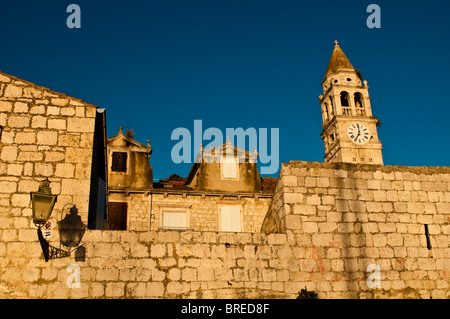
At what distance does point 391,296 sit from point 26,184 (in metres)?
6.47

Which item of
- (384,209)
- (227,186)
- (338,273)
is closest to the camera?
(338,273)

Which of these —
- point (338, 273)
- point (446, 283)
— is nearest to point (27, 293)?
point (338, 273)

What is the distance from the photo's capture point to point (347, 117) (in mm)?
48719

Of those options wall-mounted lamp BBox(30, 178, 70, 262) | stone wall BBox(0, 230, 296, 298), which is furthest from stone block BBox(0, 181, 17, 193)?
wall-mounted lamp BBox(30, 178, 70, 262)

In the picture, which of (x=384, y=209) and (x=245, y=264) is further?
(x=384, y=209)

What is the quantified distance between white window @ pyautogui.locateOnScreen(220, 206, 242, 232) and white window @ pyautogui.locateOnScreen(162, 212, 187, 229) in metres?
1.94

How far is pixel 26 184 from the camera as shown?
6852 millimetres

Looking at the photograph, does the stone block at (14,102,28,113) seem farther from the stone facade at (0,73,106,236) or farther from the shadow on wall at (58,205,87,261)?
the shadow on wall at (58,205,87,261)

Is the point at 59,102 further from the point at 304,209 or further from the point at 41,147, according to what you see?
the point at 304,209

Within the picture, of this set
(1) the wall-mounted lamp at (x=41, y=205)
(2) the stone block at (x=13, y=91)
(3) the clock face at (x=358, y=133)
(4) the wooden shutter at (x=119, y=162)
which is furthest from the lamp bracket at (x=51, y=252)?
(3) the clock face at (x=358, y=133)

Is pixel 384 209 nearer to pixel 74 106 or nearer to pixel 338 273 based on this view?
pixel 338 273

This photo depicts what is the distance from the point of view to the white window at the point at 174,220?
21.3 meters

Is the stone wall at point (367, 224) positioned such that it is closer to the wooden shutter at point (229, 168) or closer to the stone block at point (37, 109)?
the stone block at point (37, 109)

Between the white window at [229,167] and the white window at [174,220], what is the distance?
136 inches
